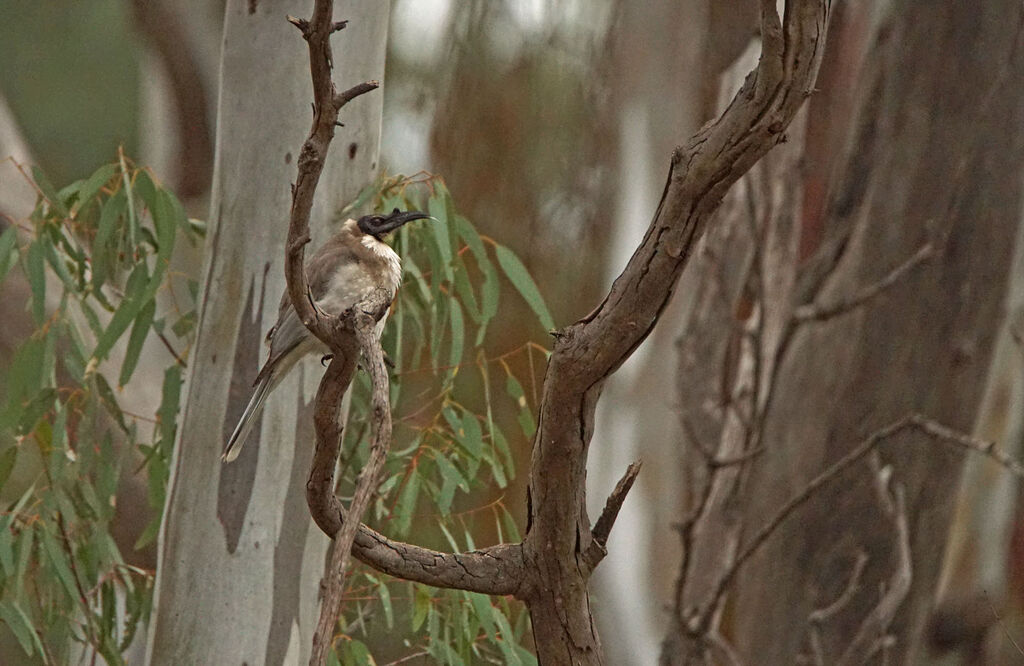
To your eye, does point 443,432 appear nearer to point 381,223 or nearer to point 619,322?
point 381,223

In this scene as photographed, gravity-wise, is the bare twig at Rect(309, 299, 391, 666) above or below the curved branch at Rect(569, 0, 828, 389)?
below

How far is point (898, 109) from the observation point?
8.64 feet

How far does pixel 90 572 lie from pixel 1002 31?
1.93m

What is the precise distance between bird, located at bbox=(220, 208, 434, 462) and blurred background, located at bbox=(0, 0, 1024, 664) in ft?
3.20

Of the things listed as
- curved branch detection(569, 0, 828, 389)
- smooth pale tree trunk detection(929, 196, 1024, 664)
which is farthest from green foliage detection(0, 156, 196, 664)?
smooth pale tree trunk detection(929, 196, 1024, 664)

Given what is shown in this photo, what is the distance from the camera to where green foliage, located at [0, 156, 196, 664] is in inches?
80.1

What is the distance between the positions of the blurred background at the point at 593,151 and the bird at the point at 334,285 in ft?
3.20

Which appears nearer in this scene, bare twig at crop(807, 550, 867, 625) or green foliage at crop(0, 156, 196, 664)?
green foliage at crop(0, 156, 196, 664)

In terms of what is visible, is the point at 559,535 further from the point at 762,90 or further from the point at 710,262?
the point at 710,262

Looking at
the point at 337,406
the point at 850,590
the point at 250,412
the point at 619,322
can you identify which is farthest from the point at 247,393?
the point at 850,590

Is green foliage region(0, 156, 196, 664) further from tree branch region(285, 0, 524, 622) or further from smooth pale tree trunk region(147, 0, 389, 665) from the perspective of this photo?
tree branch region(285, 0, 524, 622)

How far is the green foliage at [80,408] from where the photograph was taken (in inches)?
80.1

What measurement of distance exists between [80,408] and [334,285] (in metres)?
0.82

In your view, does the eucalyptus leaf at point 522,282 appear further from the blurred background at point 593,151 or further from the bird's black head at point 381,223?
the blurred background at point 593,151
